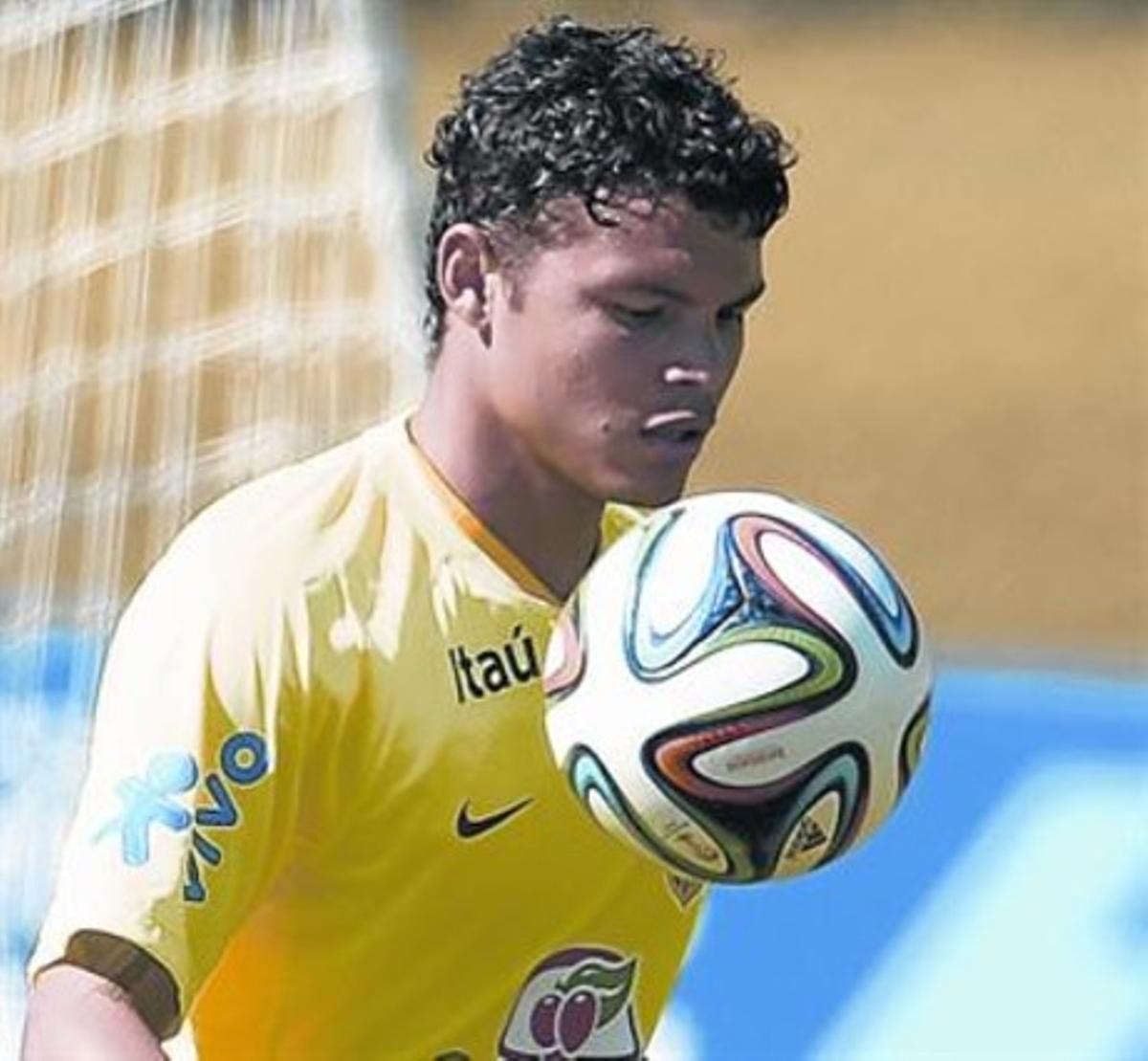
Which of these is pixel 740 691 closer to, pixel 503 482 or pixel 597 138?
pixel 503 482

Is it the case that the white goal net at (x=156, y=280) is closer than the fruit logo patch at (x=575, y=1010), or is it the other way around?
the fruit logo patch at (x=575, y=1010)

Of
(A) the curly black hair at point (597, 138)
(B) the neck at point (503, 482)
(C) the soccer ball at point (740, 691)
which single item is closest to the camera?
(C) the soccer ball at point (740, 691)

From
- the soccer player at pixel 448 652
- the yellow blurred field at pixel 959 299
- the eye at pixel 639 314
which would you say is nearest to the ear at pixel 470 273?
the soccer player at pixel 448 652

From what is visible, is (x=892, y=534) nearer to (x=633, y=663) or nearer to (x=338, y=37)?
(x=338, y=37)

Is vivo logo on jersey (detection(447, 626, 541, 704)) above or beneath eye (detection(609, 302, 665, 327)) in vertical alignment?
beneath

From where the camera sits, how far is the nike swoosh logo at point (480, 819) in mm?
3332

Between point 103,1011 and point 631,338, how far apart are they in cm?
67

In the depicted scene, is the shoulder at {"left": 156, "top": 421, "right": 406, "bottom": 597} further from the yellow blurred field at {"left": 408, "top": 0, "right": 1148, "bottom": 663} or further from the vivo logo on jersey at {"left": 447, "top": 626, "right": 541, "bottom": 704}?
the yellow blurred field at {"left": 408, "top": 0, "right": 1148, "bottom": 663}

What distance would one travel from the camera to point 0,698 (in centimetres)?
567

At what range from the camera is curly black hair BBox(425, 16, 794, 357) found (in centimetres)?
325

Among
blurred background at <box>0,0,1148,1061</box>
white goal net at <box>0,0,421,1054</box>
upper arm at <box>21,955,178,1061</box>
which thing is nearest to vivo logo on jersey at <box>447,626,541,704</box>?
upper arm at <box>21,955,178,1061</box>

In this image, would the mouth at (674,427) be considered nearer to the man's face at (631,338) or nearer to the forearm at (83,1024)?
the man's face at (631,338)

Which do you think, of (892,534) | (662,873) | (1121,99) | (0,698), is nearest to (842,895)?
(0,698)

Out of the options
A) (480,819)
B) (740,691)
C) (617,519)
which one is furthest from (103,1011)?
(617,519)
